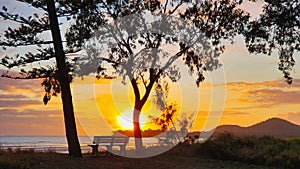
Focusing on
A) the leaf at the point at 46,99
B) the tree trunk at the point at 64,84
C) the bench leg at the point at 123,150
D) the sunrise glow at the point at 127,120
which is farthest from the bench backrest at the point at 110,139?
the tree trunk at the point at 64,84

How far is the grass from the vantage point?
1558 centimetres

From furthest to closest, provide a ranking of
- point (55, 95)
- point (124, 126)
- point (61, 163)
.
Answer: point (124, 126), point (55, 95), point (61, 163)

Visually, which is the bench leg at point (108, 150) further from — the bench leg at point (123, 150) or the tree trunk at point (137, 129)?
the tree trunk at point (137, 129)

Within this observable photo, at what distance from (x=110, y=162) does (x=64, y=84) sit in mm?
3305

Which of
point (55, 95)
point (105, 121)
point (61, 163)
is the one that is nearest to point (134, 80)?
point (105, 121)

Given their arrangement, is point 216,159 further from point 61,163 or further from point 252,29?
point 61,163

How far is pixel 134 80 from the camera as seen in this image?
22984mm

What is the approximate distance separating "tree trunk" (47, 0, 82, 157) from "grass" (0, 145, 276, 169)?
0.54 metres

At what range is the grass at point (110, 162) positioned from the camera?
15.6 m

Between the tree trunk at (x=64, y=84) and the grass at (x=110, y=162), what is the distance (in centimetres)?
54

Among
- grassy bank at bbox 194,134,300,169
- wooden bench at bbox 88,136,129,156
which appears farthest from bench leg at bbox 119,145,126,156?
grassy bank at bbox 194,134,300,169

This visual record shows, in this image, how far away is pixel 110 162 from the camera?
17766 mm

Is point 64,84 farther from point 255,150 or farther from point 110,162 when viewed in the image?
point 255,150

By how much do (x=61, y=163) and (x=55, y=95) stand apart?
4.70 meters
